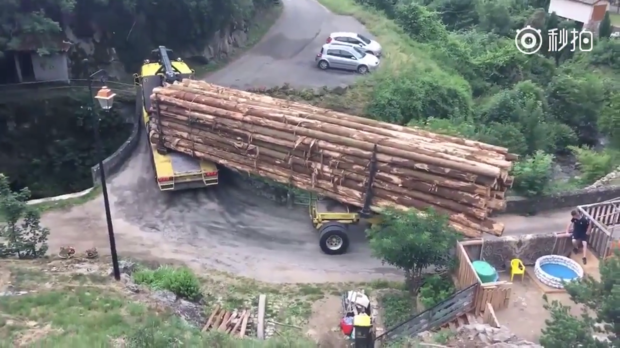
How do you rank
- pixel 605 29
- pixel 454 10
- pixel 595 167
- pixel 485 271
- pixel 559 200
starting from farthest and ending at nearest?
pixel 454 10 < pixel 605 29 < pixel 595 167 < pixel 559 200 < pixel 485 271

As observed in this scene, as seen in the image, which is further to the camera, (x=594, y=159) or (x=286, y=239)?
(x=594, y=159)

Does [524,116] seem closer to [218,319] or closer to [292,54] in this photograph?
[292,54]

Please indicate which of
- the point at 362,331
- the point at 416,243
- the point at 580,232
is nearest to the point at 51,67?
the point at 416,243

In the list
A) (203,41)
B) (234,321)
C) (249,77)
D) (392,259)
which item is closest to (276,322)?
(234,321)

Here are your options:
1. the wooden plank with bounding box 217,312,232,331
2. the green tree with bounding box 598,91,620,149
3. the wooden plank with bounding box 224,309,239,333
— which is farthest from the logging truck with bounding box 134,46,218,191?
the green tree with bounding box 598,91,620,149

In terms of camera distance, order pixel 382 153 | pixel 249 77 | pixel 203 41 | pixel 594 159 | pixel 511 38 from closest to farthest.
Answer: pixel 382 153
pixel 594 159
pixel 249 77
pixel 203 41
pixel 511 38

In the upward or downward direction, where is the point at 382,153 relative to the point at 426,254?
upward

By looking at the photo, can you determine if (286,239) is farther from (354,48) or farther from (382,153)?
(354,48)
